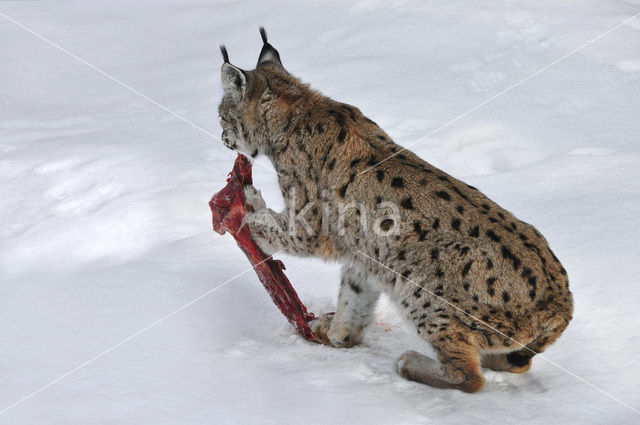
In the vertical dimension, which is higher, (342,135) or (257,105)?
(257,105)

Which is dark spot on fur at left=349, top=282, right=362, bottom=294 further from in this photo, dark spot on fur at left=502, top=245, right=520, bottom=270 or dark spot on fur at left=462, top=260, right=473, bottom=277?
dark spot on fur at left=502, top=245, right=520, bottom=270

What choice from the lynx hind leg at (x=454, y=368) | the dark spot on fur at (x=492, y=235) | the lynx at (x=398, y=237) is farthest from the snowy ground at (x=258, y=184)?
the dark spot on fur at (x=492, y=235)

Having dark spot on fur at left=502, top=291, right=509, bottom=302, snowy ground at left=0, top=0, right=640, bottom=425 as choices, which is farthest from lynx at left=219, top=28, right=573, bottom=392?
snowy ground at left=0, top=0, right=640, bottom=425

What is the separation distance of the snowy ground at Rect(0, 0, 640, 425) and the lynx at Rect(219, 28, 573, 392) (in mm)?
276

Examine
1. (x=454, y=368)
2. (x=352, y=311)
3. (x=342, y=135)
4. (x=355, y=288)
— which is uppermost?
(x=342, y=135)

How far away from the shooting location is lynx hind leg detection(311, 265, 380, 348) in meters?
4.94

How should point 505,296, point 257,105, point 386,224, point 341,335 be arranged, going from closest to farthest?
point 505,296, point 386,224, point 341,335, point 257,105

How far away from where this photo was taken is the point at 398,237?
Result: 175 inches

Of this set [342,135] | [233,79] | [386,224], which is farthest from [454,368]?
[233,79]

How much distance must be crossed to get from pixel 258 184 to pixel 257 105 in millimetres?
1955

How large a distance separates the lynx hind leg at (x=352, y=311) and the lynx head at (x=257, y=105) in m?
1.03

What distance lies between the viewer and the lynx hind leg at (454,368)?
410cm

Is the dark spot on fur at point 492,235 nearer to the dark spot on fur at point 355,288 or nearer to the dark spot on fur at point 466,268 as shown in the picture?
the dark spot on fur at point 466,268

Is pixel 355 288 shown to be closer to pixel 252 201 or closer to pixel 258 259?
pixel 258 259
